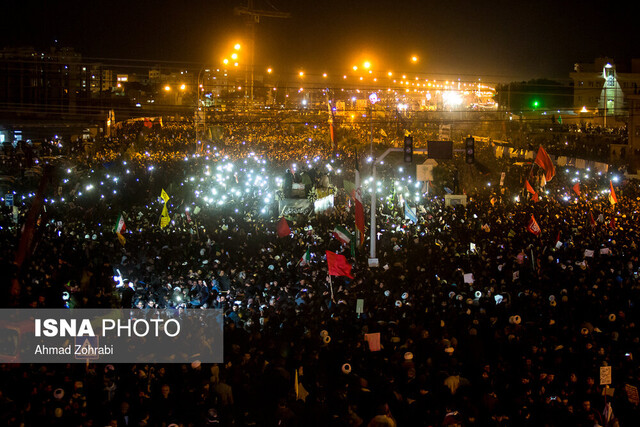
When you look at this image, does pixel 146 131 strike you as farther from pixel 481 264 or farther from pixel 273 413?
pixel 273 413

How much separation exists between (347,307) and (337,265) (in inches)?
40.9

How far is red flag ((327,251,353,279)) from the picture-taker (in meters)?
12.3

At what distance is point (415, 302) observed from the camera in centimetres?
1158

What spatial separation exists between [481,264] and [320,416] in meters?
7.58

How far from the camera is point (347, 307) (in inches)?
458


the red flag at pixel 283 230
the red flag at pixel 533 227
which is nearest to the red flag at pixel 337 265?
the red flag at pixel 283 230

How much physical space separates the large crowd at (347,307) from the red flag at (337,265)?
27 centimetres

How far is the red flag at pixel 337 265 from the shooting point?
483 inches

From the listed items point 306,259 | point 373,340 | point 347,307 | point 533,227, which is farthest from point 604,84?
point 373,340

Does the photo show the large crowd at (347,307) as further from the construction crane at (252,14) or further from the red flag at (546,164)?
the construction crane at (252,14)

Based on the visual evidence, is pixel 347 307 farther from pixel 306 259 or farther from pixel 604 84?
pixel 604 84

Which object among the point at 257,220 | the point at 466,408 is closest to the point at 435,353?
the point at 466,408

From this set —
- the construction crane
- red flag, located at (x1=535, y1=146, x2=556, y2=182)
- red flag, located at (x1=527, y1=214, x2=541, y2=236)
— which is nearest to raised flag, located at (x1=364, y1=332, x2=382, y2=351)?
red flag, located at (x1=527, y1=214, x2=541, y2=236)

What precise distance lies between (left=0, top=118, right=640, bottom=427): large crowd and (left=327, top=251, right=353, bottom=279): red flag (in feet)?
0.90
